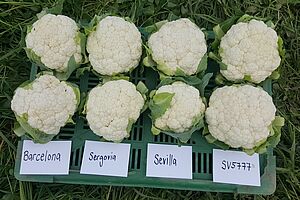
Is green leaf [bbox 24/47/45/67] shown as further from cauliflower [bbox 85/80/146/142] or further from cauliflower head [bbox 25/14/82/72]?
cauliflower [bbox 85/80/146/142]

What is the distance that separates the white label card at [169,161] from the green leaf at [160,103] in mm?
134

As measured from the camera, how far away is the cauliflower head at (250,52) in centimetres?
187

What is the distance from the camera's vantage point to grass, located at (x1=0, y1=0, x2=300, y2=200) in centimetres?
201

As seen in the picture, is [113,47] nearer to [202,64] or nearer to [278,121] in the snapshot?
[202,64]

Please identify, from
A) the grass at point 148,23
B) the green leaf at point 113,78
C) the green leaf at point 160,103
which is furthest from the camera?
the grass at point 148,23

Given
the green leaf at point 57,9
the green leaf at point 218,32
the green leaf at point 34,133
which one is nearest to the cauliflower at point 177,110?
the green leaf at point 218,32

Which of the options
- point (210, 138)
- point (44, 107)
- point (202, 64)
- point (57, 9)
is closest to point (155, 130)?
point (210, 138)

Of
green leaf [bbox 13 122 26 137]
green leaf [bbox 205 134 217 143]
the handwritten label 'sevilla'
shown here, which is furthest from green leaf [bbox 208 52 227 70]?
green leaf [bbox 13 122 26 137]

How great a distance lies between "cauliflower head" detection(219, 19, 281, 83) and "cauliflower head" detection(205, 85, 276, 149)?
7 cm

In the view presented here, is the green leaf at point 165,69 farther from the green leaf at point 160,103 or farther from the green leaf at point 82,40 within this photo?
the green leaf at point 82,40

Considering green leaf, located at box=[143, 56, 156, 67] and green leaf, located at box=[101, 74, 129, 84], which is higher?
green leaf, located at box=[143, 56, 156, 67]

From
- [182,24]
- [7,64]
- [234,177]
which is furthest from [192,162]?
[7,64]

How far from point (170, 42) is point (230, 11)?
514 millimetres

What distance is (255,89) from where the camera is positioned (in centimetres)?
185
